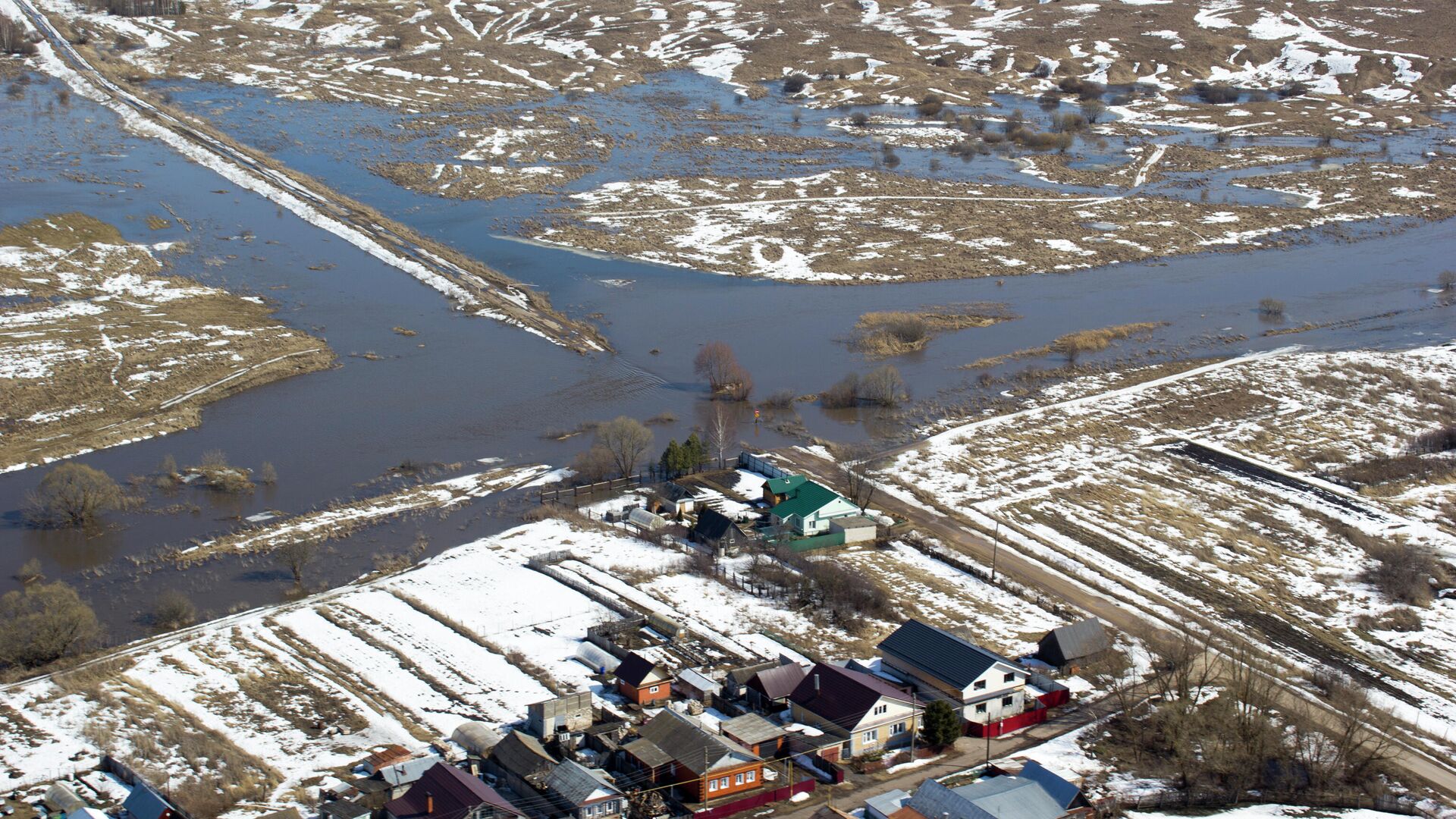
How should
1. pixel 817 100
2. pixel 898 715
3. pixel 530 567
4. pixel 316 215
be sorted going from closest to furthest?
pixel 898 715 → pixel 530 567 → pixel 316 215 → pixel 817 100

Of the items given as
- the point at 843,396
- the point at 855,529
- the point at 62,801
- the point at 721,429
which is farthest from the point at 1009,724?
the point at 843,396

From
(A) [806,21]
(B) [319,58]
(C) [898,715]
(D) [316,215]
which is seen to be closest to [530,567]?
(C) [898,715]

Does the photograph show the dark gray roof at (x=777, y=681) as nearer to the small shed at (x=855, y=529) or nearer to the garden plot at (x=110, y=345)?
the small shed at (x=855, y=529)

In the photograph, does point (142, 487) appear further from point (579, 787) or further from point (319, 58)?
point (319, 58)

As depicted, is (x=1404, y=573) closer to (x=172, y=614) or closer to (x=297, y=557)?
(x=297, y=557)

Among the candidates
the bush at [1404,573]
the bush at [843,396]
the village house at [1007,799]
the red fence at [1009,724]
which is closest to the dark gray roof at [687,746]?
the village house at [1007,799]

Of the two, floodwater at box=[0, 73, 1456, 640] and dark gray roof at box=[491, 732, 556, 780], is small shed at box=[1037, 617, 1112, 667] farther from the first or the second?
floodwater at box=[0, 73, 1456, 640]

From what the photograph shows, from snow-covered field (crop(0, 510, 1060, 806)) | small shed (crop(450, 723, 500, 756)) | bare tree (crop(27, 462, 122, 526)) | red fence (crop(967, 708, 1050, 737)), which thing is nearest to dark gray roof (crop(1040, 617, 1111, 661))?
snow-covered field (crop(0, 510, 1060, 806))
